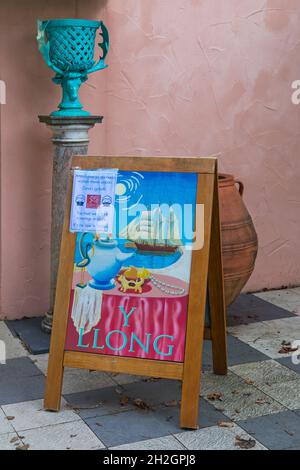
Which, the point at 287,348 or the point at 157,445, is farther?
the point at 287,348

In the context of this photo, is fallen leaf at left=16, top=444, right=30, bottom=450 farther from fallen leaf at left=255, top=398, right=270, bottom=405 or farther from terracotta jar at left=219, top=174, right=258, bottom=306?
terracotta jar at left=219, top=174, right=258, bottom=306

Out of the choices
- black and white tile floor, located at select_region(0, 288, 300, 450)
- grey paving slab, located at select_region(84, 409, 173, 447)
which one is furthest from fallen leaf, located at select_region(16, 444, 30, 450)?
grey paving slab, located at select_region(84, 409, 173, 447)

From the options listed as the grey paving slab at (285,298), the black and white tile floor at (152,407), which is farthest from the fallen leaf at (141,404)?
the grey paving slab at (285,298)

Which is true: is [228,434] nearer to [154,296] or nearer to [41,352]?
[154,296]

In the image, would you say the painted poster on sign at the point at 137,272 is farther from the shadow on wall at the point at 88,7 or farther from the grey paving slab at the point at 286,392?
the shadow on wall at the point at 88,7

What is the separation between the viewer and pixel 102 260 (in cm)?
371

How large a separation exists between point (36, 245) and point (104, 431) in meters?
1.81

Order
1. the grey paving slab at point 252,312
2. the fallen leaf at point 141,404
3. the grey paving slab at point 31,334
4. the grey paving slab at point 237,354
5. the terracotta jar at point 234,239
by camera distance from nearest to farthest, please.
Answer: the fallen leaf at point 141,404 → the grey paving slab at point 237,354 → the grey paving slab at point 31,334 → the terracotta jar at point 234,239 → the grey paving slab at point 252,312

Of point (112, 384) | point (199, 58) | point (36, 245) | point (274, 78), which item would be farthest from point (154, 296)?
point (274, 78)

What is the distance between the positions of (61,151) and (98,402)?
1.54 meters

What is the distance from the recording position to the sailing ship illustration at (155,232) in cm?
364

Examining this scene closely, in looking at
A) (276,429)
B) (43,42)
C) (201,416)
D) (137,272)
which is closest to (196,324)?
(137,272)

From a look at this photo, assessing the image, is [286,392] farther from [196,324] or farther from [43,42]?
[43,42]

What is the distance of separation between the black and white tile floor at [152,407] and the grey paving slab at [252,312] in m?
0.38
